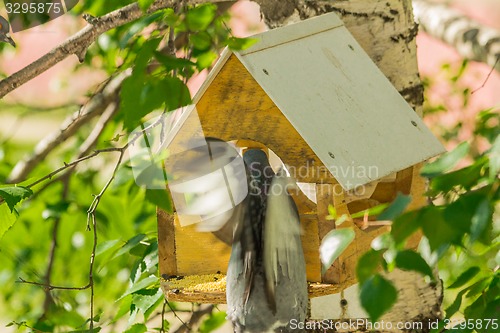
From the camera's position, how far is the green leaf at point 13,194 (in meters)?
1.55

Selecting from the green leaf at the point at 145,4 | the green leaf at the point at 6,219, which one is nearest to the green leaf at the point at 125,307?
the green leaf at the point at 6,219

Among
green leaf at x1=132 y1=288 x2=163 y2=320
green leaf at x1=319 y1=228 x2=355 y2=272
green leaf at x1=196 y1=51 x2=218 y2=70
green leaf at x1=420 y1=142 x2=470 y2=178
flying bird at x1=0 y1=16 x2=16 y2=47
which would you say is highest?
green leaf at x1=420 y1=142 x2=470 y2=178

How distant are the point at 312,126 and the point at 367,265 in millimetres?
593

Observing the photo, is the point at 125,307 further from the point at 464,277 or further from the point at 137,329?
the point at 464,277

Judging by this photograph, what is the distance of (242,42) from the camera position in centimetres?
152

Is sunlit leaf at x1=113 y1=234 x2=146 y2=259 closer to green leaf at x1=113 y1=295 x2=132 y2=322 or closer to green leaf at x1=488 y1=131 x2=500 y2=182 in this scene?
green leaf at x1=113 y1=295 x2=132 y2=322

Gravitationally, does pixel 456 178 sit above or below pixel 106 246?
above

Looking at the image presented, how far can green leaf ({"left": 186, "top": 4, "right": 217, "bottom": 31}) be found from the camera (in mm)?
1769

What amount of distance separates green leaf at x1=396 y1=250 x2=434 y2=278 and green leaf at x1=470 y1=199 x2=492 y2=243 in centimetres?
7

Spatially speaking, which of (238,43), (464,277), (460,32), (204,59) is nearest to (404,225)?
(464,277)

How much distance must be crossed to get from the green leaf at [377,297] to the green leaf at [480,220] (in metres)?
0.12

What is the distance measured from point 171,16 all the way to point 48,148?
1199mm

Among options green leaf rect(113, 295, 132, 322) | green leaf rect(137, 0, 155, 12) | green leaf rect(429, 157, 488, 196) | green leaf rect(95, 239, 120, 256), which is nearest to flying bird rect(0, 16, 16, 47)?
green leaf rect(137, 0, 155, 12)

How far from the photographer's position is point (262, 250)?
161 cm
